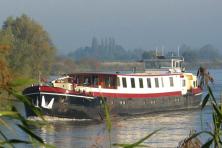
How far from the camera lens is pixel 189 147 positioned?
8.02 m

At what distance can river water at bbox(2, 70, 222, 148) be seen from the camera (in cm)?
2600

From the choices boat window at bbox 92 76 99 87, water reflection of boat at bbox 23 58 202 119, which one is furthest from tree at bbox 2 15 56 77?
boat window at bbox 92 76 99 87

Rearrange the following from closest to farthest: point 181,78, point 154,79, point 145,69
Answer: point 154,79, point 181,78, point 145,69

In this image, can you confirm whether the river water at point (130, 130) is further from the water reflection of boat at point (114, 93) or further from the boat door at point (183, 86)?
the boat door at point (183, 86)

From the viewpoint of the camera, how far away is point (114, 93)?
1421 inches

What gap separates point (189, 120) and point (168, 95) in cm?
427

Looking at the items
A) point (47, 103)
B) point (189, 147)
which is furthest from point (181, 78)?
point (189, 147)

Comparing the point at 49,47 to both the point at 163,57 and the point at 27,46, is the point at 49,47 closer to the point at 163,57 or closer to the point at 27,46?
the point at 27,46

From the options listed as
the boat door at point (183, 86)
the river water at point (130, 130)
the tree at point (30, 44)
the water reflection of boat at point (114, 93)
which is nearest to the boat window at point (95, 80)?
the water reflection of boat at point (114, 93)

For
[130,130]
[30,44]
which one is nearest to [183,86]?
[130,130]

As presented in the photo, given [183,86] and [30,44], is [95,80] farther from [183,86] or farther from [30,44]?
[30,44]

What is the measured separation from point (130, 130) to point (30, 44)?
31.5m

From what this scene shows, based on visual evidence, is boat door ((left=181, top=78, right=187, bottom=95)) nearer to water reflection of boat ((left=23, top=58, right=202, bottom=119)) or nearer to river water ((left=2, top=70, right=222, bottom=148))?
water reflection of boat ((left=23, top=58, right=202, bottom=119))

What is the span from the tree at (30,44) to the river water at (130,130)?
19369 mm
